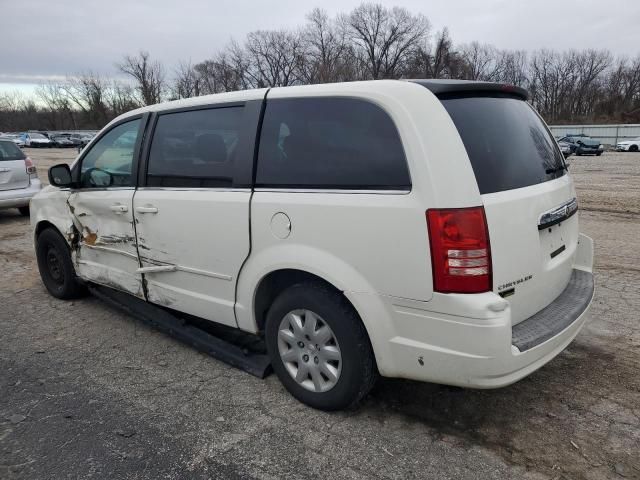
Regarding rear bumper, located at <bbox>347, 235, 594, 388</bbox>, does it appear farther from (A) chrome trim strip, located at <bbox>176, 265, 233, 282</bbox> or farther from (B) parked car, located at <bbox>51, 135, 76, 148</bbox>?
(B) parked car, located at <bbox>51, 135, 76, 148</bbox>

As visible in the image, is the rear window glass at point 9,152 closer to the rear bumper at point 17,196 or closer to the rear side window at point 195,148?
the rear bumper at point 17,196

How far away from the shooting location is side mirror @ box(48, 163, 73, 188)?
4277mm

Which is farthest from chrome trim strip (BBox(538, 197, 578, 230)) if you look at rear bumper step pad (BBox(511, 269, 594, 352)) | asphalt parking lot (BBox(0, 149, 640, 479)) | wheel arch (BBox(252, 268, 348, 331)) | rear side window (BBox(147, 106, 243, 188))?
rear side window (BBox(147, 106, 243, 188))

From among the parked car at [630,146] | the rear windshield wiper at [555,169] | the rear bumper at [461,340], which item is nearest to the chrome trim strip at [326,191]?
the rear bumper at [461,340]

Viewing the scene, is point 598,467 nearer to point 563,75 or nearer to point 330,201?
point 330,201

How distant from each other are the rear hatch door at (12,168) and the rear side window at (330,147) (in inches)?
325

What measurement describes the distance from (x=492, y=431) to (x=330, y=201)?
Answer: 1514 mm

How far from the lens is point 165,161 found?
357cm

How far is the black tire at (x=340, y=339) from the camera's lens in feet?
8.64

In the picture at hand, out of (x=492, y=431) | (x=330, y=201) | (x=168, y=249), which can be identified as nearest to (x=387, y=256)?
(x=330, y=201)

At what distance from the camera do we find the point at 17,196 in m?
9.36

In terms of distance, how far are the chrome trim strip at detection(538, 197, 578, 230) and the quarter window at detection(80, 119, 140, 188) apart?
2.83m

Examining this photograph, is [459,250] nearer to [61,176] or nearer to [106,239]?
[106,239]

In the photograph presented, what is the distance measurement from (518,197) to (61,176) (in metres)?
3.66
